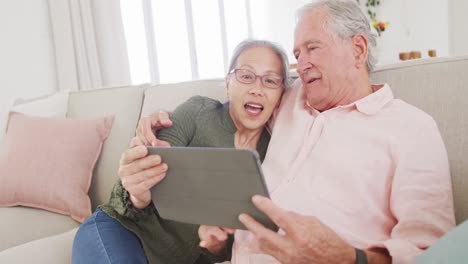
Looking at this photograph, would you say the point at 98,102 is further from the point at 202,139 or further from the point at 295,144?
the point at 295,144

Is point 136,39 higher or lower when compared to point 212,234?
higher

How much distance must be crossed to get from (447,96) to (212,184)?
659 millimetres

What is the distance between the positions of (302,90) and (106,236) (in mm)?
667

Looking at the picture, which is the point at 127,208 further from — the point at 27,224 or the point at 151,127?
the point at 27,224

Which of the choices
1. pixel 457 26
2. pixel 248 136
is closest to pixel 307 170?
pixel 248 136

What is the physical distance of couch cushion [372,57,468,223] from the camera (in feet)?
3.48

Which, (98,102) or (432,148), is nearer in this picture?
(432,148)

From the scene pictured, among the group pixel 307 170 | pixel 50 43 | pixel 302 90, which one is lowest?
A: pixel 307 170

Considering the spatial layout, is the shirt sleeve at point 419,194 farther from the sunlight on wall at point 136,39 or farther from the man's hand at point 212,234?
the sunlight on wall at point 136,39

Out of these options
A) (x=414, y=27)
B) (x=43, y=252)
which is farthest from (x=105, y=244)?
(x=414, y=27)

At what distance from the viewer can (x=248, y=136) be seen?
1295 millimetres

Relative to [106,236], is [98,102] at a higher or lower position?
higher

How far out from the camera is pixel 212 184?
2.75ft

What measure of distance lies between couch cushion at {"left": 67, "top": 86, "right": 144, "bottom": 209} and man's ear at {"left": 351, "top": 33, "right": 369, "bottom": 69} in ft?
3.22
